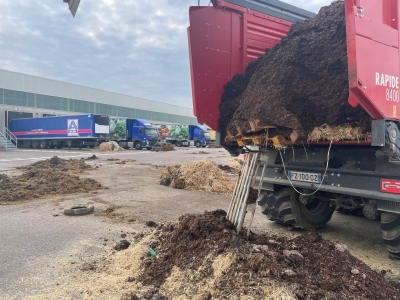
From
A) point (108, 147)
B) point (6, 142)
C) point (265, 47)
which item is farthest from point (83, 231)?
point (6, 142)

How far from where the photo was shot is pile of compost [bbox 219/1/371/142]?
12.8ft

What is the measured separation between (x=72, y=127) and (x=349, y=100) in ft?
114

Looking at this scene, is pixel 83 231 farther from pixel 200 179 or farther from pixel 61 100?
pixel 61 100

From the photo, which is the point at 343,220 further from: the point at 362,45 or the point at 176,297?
the point at 176,297

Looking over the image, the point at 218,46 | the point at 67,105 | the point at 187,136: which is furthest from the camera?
the point at 67,105

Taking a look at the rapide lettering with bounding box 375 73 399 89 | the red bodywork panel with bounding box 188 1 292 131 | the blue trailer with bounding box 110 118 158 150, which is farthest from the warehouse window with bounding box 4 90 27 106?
the rapide lettering with bounding box 375 73 399 89

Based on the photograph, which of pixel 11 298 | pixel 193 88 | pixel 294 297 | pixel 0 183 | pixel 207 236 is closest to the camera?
pixel 294 297

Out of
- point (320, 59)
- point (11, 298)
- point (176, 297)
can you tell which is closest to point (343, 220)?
point (320, 59)

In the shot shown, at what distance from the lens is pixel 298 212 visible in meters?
5.26

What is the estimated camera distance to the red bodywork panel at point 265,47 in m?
3.28

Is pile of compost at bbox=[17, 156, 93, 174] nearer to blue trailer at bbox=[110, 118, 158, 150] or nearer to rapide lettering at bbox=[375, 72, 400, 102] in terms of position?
rapide lettering at bbox=[375, 72, 400, 102]

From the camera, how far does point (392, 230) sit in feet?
12.9

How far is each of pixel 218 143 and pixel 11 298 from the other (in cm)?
350

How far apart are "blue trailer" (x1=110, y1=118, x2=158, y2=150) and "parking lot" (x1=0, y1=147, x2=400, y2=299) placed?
90.6 ft
